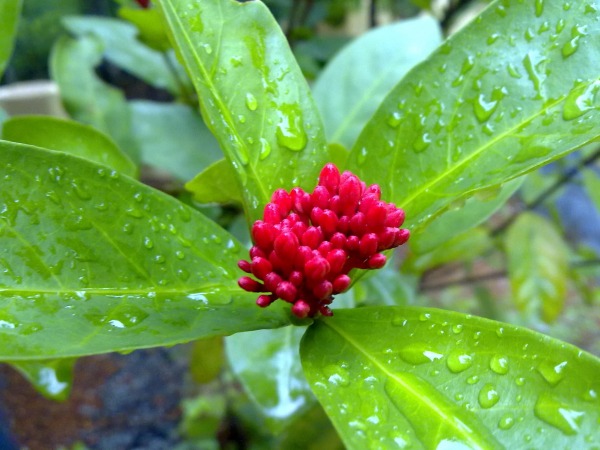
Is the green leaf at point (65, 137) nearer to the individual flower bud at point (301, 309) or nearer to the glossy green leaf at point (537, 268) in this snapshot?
the individual flower bud at point (301, 309)

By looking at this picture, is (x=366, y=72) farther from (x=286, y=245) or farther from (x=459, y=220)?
(x=286, y=245)

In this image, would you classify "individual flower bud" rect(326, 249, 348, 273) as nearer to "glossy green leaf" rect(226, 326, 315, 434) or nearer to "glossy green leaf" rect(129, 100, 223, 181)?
"glossy green leaf" rect(226, 326, 315, 434)

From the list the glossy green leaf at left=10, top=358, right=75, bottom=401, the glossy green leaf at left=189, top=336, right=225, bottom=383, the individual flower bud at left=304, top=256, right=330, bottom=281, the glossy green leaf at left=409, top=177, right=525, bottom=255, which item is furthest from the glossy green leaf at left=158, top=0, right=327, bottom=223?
the glossy green leaf at left=189, top=336, right=225, bottom=383

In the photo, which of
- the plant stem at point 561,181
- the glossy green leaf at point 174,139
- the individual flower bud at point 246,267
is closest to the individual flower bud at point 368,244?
the individual flower bud at point 246,267

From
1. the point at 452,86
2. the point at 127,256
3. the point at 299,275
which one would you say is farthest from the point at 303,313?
the point at 452,86

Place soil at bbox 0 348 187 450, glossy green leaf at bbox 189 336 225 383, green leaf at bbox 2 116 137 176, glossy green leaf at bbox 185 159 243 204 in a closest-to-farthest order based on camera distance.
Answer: glossy green leaf at bbox 185 159 243 204 → green leaf at bbox 2 116 137 176 → glossy green leaf at bbox 189 336 225 383 → soil at bbox 0 348 187 450

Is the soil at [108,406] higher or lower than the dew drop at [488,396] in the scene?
lower

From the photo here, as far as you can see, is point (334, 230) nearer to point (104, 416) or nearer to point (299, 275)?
point (299, 275)
